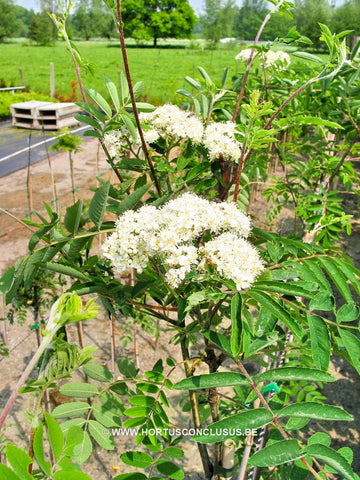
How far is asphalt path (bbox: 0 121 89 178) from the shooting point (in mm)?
6691

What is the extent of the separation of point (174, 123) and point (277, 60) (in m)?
1.48

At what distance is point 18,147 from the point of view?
801 cm

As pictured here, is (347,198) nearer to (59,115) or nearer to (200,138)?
(200,138)

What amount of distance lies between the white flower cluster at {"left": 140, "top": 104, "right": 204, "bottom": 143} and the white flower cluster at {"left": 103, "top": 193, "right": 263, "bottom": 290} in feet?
0.95

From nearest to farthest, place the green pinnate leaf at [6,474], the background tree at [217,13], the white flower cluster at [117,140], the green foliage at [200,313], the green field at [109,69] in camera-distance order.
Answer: the green pinnate leaf at [6,474] → the green foliage at [200,313] → the white flower cluster at [117,140] → the green field at [109,69] → the background tree at [217,13]

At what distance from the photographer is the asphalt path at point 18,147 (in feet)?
22.0

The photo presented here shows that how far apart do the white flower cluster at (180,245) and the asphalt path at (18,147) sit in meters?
5.08

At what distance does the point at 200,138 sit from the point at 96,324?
2.21 m

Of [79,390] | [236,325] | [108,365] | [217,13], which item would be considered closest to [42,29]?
[217,13]

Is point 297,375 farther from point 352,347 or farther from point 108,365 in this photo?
point 108,365

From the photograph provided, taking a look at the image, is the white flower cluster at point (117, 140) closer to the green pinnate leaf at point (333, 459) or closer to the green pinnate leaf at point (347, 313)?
the green pinnate leaf at point (347, 313)

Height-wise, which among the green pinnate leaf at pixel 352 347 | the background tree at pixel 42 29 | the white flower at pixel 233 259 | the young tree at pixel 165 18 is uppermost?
the young tree at pixel 165 18

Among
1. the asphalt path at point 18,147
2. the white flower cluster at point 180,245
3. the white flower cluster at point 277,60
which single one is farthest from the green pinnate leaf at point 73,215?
the asphalt path at point 18,147

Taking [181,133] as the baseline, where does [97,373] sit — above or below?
below
